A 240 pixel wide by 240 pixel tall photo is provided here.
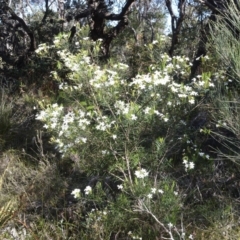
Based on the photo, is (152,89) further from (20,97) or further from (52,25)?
(52,25)

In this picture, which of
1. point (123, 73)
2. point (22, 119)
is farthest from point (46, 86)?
point (123, 73)

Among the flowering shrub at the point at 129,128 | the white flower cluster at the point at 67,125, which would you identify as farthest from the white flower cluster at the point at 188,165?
the white flower cluster at the point at 67,125

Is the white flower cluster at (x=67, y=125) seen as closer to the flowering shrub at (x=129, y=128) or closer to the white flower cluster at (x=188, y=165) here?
the flowering shrub at (x=129, y=128)

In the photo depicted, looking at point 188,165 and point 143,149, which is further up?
point 143,149

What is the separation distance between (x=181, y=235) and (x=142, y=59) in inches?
199

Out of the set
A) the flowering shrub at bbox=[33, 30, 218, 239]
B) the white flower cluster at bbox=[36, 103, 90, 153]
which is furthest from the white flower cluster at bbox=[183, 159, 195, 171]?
the white flower cluster at bbox=[36, 103, 90, 153]

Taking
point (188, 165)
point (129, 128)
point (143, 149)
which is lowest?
point (188, 165)

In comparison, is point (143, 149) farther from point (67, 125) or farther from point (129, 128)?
point (67, 125)

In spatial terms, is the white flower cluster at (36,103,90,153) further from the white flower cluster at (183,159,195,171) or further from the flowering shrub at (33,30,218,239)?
the white flower cluster at (183,159,195,171)

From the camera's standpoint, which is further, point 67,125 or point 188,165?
point 188,165

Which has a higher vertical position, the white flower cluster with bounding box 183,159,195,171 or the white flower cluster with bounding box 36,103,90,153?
the white flower cluster with bounding box 36,103,90,153

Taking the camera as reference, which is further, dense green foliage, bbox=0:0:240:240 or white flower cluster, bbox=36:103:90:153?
white flower cluster, bbox=36:103:90:153

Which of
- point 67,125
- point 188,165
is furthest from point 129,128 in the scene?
point 188,165

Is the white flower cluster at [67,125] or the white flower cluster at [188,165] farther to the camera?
the white flower cluster at [188,165]
